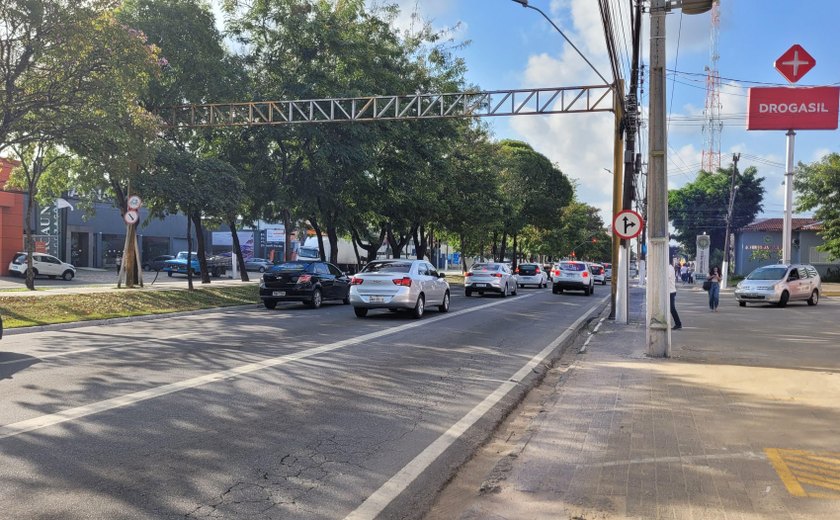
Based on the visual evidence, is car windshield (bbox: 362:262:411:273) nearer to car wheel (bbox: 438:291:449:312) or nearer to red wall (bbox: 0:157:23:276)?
car wheel (bbox: 438:291:449:312)

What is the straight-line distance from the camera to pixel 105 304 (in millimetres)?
18734

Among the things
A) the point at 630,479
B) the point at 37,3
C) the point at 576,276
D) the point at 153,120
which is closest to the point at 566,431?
the point at 630,479

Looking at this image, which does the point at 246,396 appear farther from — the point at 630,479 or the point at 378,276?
the point at 378,276

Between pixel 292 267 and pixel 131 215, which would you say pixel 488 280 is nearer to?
pixel 292 267

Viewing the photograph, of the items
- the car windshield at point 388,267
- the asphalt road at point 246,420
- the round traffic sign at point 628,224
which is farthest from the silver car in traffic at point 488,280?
the asphalt road at point 246,420

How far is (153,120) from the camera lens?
19219 mm

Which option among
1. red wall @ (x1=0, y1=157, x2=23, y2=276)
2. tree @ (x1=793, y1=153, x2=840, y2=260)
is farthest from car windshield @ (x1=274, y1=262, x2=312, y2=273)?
tree @ (x1=793, y1=153, x2=840, y2=260)

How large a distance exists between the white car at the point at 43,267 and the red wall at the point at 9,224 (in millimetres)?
1167

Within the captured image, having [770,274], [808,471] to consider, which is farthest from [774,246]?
[808,471]

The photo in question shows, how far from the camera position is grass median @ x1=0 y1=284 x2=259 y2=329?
1602 centimetres

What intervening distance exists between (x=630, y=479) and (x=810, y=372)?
20.7ft

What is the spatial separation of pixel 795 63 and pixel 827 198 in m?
17.8

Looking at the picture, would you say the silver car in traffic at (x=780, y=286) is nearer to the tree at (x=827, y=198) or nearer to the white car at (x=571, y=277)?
the white car at (x=571, y=277)

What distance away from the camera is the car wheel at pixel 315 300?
20688 mm
